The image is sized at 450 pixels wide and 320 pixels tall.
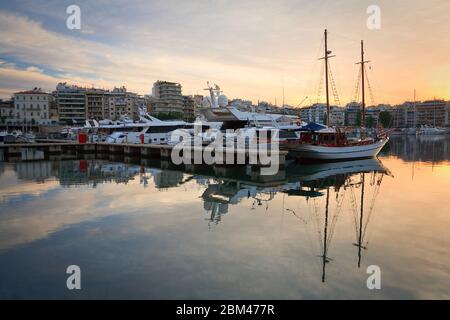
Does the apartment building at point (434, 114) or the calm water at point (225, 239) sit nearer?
the calm water at point (225, 239)

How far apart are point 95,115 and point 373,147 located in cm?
7924

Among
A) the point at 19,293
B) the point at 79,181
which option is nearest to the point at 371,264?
the point at 19,293

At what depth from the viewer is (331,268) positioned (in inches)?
283

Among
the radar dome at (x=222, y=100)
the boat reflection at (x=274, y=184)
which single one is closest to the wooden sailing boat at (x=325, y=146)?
the boat reflection at (x=274, y=184)

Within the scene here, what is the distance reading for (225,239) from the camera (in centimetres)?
911

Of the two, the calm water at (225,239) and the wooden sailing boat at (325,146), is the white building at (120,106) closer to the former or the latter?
the wooden sailing boat at (325,146)

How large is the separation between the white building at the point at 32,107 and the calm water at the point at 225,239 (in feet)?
255

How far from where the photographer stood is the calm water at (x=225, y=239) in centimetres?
642

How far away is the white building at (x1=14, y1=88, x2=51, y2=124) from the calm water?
77.6m

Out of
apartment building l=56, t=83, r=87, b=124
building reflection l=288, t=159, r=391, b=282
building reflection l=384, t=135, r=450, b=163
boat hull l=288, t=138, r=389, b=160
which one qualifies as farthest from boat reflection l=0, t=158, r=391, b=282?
apartment building l=56, t=83, r=87, b=124

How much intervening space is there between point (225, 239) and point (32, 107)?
91849 mm

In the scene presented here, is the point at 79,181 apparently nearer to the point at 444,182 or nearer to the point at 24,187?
the point at 24,187

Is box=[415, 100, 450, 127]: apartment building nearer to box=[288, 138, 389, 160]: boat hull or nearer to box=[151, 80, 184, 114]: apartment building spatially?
box=[151, 80, 184, 114]: apartment building

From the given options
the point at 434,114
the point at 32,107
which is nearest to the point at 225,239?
the point at 32,107
